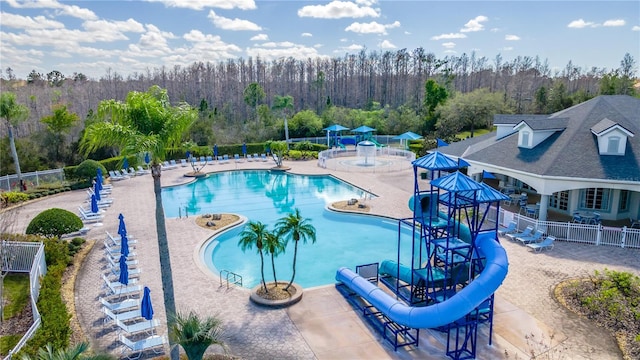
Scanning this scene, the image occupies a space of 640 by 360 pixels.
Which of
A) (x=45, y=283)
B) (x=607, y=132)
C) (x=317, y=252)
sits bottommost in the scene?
(x=317, y=252)

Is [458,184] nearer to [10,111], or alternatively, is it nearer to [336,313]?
[336,313]

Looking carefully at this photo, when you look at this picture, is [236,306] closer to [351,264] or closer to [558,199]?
[351,264]

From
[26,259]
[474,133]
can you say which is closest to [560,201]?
[26,259]

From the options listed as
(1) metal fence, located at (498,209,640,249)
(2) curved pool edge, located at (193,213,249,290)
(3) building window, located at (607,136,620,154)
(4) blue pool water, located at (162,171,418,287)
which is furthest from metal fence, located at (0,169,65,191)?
(3) building window, located at (607,136,620,154)

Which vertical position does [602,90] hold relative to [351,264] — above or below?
above

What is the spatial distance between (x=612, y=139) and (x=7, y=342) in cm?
2613

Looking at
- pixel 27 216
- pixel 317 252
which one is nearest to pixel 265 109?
pixel 27 216

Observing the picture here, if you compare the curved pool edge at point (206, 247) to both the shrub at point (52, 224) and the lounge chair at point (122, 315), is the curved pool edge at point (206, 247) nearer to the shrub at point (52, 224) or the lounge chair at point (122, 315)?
the lounge chair at point (122, 315)

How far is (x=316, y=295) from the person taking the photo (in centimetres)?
1464

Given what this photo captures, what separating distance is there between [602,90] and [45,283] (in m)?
64.7

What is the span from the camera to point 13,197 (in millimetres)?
27359

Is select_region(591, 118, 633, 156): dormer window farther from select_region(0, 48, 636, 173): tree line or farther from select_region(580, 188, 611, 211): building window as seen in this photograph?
select_region(0, 48, 636, 173): tree line

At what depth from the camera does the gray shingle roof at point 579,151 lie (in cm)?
2052

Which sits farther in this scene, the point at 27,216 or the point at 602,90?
the point at 602,90
